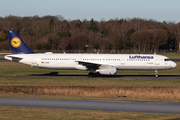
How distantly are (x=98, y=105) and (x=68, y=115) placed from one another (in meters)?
3.41

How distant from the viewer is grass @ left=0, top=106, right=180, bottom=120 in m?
14.9

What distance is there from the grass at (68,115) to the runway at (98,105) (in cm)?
99

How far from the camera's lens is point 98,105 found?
18156 mm

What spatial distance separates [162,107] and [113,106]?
11.9 feet

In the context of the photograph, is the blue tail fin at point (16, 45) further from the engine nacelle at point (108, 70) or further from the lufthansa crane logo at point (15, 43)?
the engine nacelle at point (108, 70)

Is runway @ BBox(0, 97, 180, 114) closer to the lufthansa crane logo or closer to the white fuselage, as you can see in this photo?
the white fuselage

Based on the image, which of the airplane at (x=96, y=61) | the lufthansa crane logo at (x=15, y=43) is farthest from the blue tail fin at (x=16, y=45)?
the airplane at (x=96, y=61)

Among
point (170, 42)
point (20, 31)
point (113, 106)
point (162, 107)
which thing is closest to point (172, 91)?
point (162, 107)

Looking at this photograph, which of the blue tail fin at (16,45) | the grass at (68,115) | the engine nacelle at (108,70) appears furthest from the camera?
the blue tail fin at (16,45)

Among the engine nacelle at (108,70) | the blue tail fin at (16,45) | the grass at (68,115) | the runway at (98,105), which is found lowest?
the grass at (68,115)

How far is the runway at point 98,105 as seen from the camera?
17.0 metres

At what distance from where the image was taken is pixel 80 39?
124 m

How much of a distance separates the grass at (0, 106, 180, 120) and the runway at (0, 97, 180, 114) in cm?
99

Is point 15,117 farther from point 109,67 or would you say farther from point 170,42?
point 170,42
